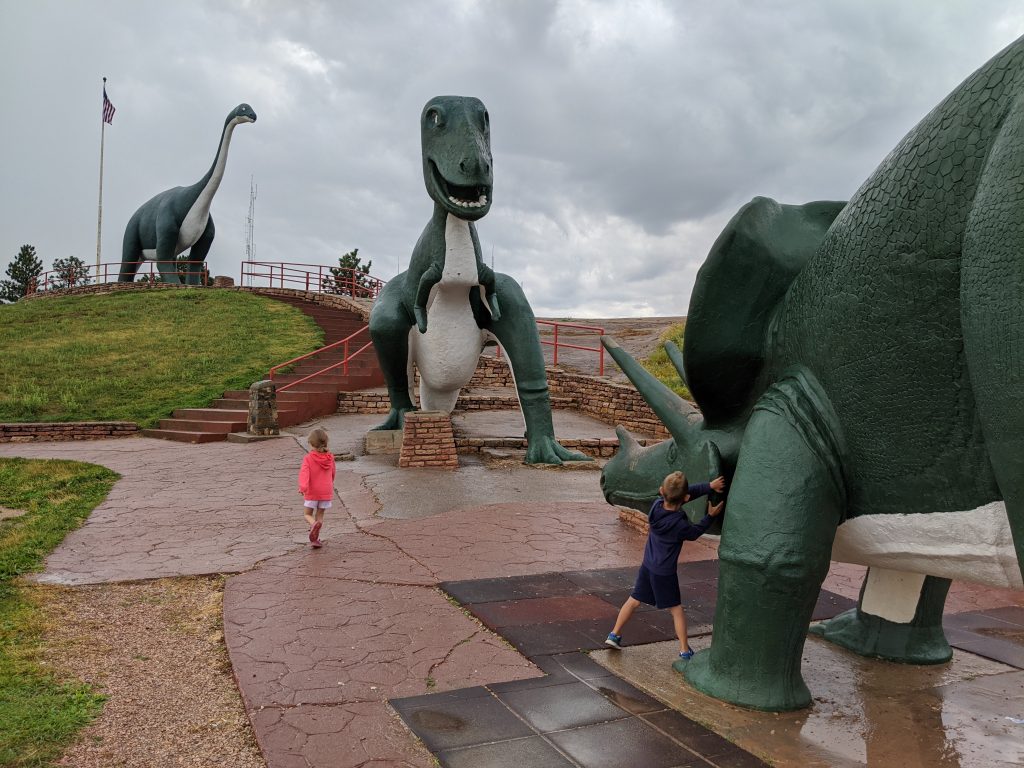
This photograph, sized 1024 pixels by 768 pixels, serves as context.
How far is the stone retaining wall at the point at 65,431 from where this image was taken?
12.6 m

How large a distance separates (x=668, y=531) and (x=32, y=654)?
2.92m

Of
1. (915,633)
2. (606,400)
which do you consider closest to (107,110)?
(606,400)

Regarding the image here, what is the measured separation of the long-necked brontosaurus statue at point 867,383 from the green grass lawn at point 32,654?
2353 mm

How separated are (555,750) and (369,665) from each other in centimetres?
113

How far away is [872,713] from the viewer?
9.78 feet

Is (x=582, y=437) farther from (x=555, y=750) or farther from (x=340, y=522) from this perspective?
(x=555, y=750)

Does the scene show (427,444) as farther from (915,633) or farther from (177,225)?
(177,225)

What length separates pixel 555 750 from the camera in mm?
2596

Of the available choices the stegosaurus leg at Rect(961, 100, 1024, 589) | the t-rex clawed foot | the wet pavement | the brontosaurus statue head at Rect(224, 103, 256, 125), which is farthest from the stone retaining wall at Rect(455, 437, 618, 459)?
the brontosaurus statue head at Rect(224, 103, 256, 125)

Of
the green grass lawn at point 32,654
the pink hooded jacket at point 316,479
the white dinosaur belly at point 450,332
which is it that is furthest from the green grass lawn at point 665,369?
the green grass lawn at point 32,654

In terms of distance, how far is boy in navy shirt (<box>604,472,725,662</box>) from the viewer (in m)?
3.07

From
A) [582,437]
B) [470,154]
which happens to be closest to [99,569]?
[470,154]

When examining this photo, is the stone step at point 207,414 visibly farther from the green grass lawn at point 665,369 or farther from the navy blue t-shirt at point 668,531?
the navy blue t-shirt at point 668,531

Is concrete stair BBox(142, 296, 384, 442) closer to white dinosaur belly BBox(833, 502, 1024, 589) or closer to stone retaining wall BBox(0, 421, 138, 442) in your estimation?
stone retaining wall BBox(0, 421, 138, 442)
